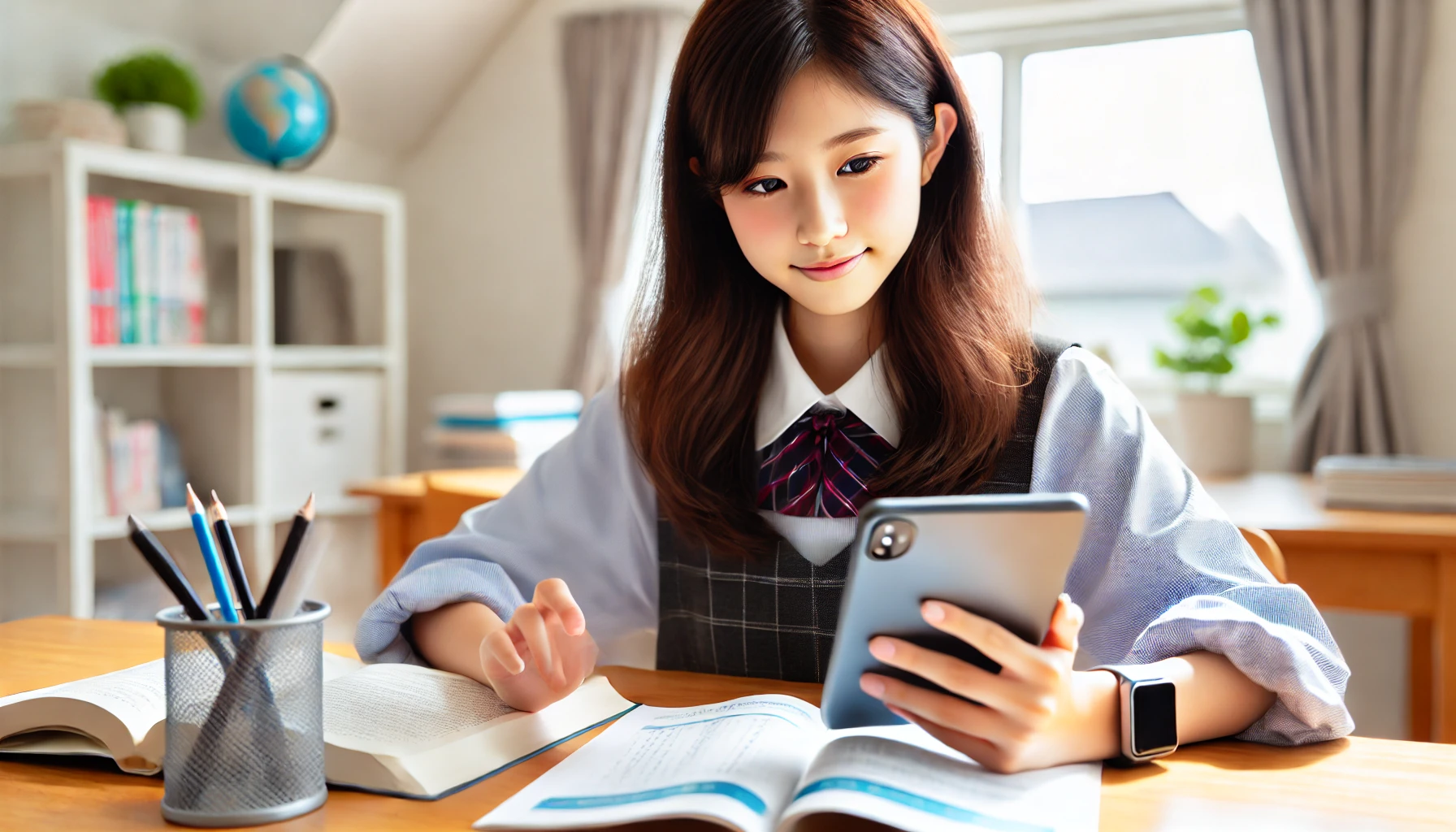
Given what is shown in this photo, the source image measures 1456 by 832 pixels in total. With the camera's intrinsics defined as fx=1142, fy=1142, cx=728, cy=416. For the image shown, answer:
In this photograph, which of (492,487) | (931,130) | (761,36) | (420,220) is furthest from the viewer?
(420,220)

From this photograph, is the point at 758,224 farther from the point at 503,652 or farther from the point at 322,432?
the point at 322,432

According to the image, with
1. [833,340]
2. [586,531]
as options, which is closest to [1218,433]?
[833,340]

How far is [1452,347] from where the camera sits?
7.45 ft

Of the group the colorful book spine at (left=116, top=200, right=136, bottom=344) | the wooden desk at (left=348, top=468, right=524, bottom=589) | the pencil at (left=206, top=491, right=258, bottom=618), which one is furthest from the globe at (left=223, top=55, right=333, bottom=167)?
the pencil at (left=206, top=491, right=258, bottom=618)

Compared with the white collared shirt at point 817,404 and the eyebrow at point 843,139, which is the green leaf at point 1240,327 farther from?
the eyebrow at point 843,139

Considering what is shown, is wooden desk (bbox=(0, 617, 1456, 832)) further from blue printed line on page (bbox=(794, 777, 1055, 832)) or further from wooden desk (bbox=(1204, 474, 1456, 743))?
wooden desk (bbox=(1204, 474, 1456, 743))

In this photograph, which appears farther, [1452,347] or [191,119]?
[191,119]

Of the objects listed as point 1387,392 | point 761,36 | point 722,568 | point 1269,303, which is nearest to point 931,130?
point 761,36

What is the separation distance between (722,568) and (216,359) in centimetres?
178

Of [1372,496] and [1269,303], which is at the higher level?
[1269,303]

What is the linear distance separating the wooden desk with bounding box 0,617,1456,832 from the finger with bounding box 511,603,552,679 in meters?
0.06

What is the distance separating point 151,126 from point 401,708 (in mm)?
2061

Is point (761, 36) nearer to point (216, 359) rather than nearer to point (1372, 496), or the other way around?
point (1372, 496)

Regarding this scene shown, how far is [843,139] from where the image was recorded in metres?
0.91
